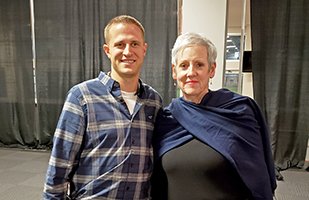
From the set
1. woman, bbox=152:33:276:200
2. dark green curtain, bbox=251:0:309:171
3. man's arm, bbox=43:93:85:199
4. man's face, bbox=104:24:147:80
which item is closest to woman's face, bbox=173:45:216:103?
woman, bbox=152:33:276:200

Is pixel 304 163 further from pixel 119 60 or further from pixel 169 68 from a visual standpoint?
pixel 119 60

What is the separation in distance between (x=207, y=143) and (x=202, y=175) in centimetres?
14

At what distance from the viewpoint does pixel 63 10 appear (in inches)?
139

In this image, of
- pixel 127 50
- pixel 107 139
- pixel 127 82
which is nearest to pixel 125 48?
pixel 127 50

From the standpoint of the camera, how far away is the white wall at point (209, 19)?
3.01 metres

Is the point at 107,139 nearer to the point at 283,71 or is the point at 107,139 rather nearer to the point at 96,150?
the point at 96,150

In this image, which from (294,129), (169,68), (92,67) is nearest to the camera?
(294,129)

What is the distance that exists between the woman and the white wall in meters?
2.11

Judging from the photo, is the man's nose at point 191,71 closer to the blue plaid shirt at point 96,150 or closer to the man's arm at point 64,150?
the blue plaid shirt at point 96,150

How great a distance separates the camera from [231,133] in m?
1.01

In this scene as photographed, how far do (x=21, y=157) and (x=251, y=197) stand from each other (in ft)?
11.5

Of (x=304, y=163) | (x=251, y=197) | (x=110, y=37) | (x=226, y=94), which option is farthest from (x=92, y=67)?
(x=304, y=163)

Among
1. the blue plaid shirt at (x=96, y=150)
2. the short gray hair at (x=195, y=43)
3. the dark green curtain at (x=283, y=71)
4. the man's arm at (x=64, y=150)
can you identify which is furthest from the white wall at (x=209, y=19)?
the man's arm at (x=64, y=150)

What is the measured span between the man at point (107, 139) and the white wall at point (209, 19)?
2.17 metres
